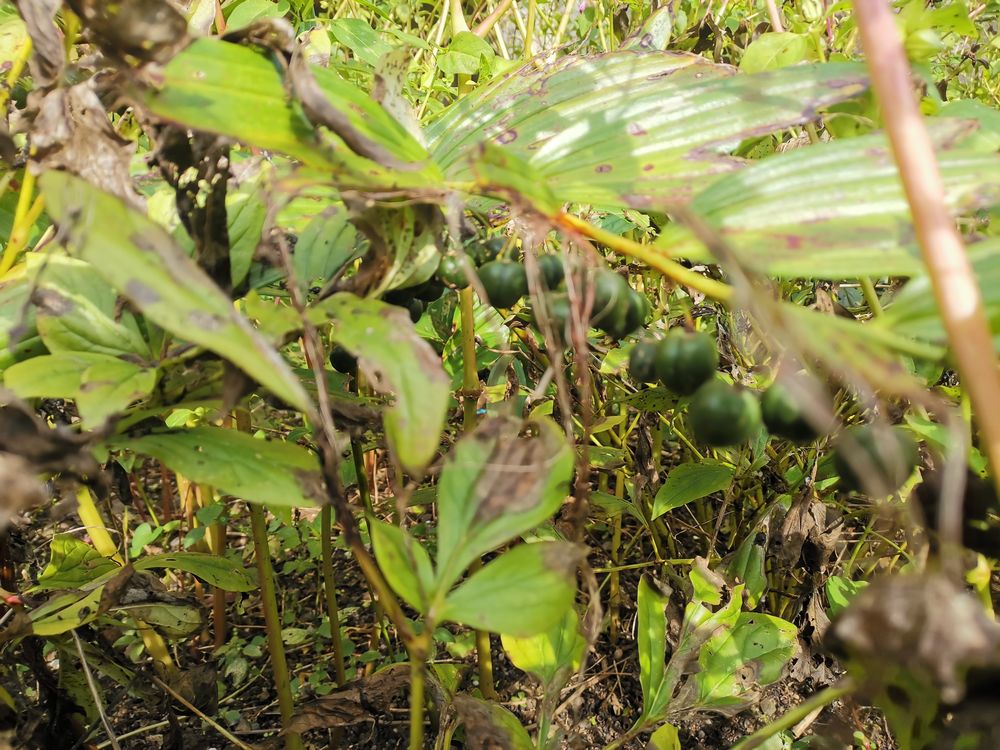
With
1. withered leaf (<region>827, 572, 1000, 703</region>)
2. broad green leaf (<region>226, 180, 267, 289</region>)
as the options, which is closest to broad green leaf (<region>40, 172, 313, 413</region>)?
broad green leaf (<region>226, 180, 267, 289</region>)

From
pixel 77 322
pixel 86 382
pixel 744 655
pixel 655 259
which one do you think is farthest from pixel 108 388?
pixel 744 655

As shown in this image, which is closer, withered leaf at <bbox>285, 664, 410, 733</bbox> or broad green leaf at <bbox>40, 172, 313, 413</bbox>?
broad green leaf at <bbox>40, 172, 313, 413</bbox>

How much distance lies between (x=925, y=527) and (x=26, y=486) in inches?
17.5

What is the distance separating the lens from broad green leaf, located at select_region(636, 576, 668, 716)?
91 centimetres

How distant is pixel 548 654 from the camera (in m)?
0.84

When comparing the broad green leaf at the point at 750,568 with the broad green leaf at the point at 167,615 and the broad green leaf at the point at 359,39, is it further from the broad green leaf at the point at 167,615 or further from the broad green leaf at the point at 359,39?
the broad green leaf at the point at 359,39

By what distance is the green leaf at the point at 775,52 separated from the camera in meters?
0.74

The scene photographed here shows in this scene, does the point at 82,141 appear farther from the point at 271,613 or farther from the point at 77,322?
the point at 271,613

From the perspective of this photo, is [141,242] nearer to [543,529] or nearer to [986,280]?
[986,280]

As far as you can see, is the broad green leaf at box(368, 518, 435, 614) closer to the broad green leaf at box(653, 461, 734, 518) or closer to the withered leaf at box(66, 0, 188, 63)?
the withered leaf at box(66, 0, 188, 63)

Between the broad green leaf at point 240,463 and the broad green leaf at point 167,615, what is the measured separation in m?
0.46

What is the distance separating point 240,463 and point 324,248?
192 mm

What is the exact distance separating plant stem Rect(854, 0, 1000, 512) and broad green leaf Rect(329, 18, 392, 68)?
0.99m

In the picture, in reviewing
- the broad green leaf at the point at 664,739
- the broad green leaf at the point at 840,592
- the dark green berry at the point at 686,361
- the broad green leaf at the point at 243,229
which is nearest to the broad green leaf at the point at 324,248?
the broad green leaf at the point at 243,229
